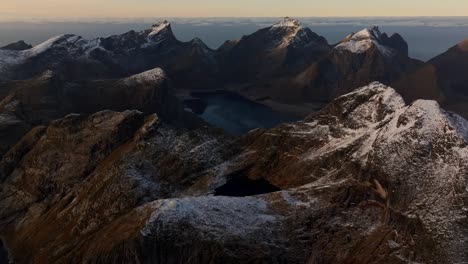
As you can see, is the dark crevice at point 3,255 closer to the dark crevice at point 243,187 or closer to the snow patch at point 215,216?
the snow patch at point 215,216

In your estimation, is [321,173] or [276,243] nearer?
[276,243]

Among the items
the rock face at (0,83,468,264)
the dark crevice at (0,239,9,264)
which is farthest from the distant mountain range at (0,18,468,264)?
the dark crevice at (0,239,9,264)

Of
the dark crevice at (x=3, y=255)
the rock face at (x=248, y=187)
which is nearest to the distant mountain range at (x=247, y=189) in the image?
the rock face at (x=248, y=187)

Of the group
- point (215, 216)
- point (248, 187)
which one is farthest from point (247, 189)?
point (215, 216)

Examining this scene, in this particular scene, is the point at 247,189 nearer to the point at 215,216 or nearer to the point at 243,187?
the point at 243,187

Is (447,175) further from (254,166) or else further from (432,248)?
(254,166)

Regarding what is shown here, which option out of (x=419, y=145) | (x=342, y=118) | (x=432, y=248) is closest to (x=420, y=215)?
(x=432, y=248)
